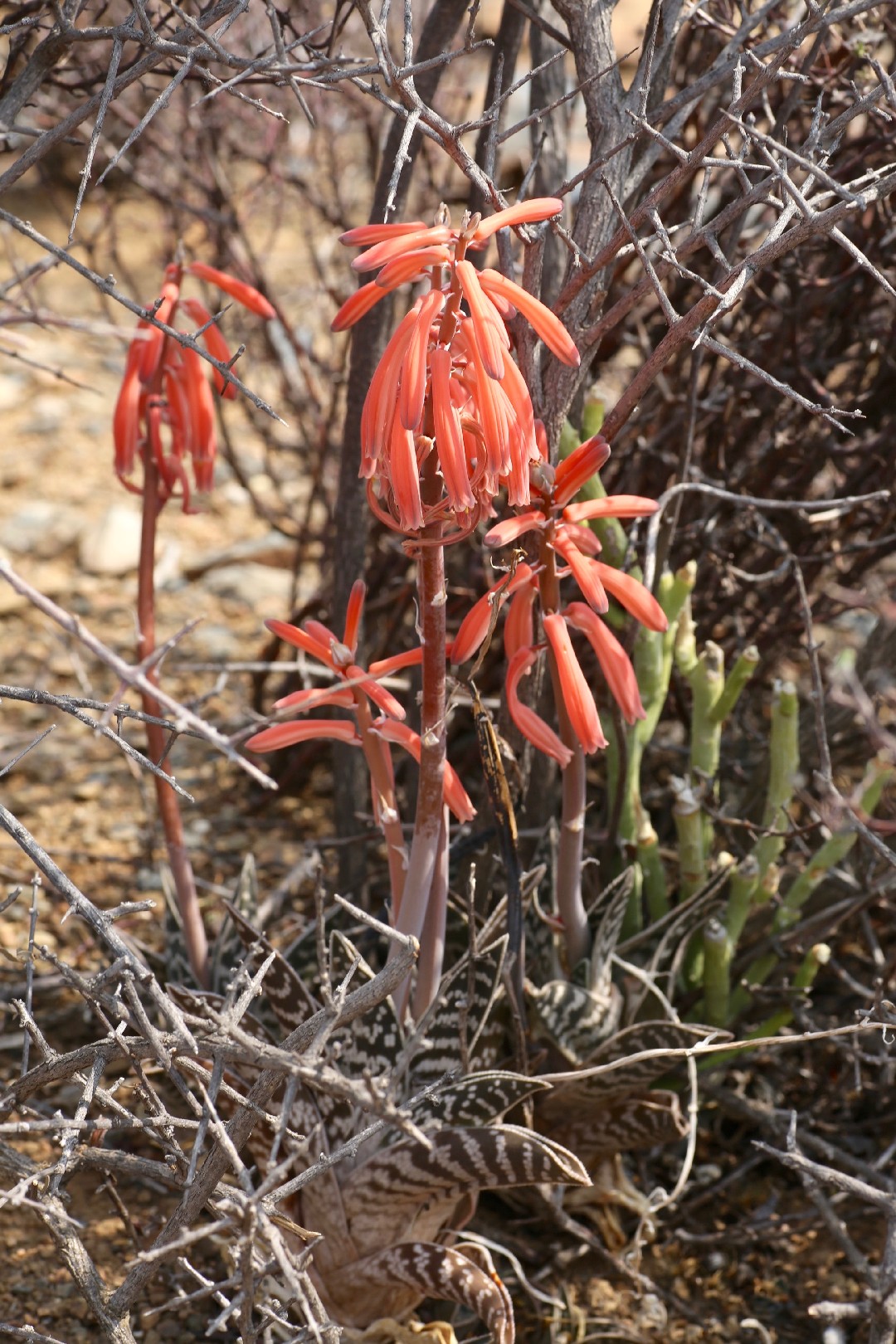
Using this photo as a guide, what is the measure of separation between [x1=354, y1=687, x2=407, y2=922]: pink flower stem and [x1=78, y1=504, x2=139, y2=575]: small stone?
2391mm

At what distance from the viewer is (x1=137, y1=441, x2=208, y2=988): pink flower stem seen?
6.02ft

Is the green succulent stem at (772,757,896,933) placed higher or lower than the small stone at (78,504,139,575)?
lower

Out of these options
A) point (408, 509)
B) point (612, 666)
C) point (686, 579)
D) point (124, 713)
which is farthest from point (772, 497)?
point (124, 713)

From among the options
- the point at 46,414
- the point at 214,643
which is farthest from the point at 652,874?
the point at 46,414

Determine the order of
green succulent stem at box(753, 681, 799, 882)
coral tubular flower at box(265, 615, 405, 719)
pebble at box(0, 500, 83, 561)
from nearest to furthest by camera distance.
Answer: coral tubular flower at box(265, 615, 405, 719)
green succulent stem at box(753, 681, 799, 882)
pebble at box(0, 500, 83, 561)

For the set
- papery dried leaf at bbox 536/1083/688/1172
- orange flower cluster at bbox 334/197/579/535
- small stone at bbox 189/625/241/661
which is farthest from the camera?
small stone at bbox 189/625/241/661

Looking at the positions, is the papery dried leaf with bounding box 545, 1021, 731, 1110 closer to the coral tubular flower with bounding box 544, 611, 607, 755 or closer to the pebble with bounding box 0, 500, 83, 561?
the coral tubular flower with bounding box 544, 611, 607, 755

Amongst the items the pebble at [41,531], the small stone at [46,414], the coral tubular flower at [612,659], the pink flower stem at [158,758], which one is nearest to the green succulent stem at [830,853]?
the coral tubular flower at [612,659]

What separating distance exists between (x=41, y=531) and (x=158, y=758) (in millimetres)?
2431

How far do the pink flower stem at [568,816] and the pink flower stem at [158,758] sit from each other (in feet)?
1.90

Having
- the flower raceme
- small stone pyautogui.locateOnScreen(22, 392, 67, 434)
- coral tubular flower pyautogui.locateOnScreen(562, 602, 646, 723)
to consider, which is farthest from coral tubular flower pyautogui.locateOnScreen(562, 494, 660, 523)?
small stone pyautogui.locateOnScreen(22, 392, 67, 434)

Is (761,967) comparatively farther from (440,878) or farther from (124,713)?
(124,713)

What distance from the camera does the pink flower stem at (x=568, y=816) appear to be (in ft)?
4.83

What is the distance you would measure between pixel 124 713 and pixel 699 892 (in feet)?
3.14
